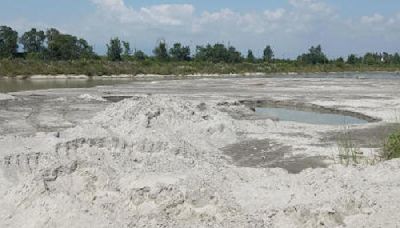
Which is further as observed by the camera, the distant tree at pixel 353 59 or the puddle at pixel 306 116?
the distant tree at pixel 353 59

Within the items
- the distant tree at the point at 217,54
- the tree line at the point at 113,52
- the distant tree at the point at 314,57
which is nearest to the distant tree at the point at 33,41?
the tree line at the point at 113,52

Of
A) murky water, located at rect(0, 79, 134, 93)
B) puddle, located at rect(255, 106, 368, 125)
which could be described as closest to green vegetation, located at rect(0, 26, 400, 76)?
murky water, located at rect(0, 79, 134, 93)

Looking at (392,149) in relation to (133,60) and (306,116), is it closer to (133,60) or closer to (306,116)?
(306,116)

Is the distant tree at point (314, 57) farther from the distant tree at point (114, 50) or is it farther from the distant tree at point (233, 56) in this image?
the distant tree at point (114, 50)

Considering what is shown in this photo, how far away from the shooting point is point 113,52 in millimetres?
98875

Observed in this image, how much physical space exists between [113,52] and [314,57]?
44.7 meters

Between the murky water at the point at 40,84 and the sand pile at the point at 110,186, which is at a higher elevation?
the sand pile at the point at 110,186

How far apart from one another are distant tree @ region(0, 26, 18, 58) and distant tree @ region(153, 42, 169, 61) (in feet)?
85.6

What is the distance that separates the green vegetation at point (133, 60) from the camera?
7875cm

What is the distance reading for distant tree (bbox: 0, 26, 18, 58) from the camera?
90.3 m

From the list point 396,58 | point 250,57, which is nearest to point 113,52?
point 250,57

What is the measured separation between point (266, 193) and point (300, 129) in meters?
9.45

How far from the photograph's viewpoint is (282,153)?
14164mm

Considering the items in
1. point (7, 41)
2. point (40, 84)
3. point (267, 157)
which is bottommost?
point (40, 84)
